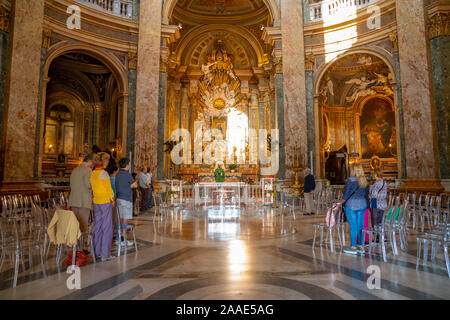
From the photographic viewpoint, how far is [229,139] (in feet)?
53.8

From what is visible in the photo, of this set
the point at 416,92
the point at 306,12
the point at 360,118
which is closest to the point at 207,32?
the point at 306,12

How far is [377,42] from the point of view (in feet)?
33.9

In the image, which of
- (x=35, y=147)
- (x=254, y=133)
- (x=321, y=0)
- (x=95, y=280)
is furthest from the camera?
(x=254, y=133)

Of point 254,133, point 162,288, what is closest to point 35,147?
point 162,288

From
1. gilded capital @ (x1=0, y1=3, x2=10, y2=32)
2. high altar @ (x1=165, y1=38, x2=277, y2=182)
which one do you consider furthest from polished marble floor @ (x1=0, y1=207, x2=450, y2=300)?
high altar @ (x1=165, y1=38, x2=277, y2=182)

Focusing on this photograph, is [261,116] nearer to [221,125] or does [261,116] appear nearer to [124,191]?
[221,125]

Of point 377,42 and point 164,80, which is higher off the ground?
point 377,42

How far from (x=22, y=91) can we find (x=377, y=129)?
17.2 meters

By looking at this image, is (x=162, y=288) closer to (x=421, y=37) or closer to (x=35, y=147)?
Answer: (x=35, y=147)

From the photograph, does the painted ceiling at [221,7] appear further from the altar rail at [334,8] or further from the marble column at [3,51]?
the marble column at [3,51]

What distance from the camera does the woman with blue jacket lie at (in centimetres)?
393

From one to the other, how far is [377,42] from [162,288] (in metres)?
11.5
